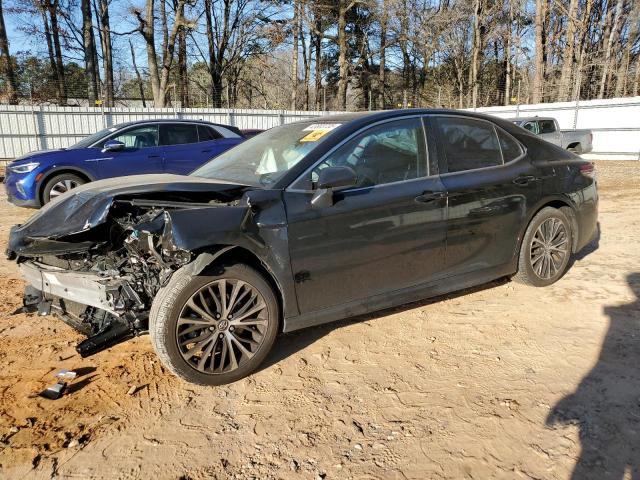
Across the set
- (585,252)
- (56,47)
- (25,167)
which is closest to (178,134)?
(25,167)

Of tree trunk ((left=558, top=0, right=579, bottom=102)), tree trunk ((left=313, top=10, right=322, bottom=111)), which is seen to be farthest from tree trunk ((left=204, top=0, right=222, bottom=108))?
tree trunk ((left=558, top=0, right=579, bottom=102))

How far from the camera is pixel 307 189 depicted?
125 inches

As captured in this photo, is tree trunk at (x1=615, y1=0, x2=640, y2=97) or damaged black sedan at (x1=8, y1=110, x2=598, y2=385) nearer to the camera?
damaged black sedan at (x1=8, y1=110, x2=598, y2=385)

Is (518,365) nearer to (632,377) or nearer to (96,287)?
(632,377)

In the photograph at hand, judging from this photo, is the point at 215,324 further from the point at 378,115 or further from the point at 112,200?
the point at 378,115

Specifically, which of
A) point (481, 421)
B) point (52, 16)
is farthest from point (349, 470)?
point (52, 16)

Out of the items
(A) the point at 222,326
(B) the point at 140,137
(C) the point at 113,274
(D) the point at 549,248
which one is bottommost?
(A) the point at 222,326

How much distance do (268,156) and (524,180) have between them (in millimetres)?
2239

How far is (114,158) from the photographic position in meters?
8.14

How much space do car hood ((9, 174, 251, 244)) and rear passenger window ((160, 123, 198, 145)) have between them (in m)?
5.69

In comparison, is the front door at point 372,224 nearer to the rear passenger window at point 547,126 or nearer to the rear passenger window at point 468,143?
the rear passenger window at point 468,143

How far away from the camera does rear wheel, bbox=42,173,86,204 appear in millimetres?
7859

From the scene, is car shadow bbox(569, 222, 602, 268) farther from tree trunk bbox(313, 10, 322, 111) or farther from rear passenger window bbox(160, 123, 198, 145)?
tree trunk bbox(313, 10, 322, 111)

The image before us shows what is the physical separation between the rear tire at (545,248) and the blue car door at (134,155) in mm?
6378
